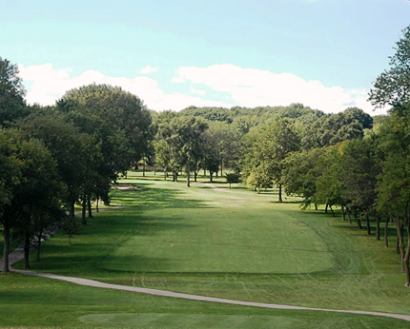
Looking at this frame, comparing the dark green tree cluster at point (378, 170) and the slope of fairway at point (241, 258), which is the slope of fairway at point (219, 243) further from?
the dark green tree cluster at point (378, 170)

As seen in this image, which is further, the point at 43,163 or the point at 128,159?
the point at 128,159

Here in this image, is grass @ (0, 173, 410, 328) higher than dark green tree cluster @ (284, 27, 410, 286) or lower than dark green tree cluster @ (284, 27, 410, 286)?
lower

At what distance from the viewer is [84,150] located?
56.4 metres

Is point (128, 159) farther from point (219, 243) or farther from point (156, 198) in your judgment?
point (219, 243)

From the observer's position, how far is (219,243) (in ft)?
190

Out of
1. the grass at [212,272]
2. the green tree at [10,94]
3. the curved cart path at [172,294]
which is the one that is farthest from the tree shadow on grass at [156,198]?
the curved cart path at [172,294]

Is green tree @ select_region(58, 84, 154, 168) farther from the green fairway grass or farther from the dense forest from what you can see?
the green fairway grass

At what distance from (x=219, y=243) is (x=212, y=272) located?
48.5 feet

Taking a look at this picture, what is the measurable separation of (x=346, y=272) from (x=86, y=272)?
60.2 feet

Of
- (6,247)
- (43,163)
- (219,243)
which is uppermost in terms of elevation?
(43,163)

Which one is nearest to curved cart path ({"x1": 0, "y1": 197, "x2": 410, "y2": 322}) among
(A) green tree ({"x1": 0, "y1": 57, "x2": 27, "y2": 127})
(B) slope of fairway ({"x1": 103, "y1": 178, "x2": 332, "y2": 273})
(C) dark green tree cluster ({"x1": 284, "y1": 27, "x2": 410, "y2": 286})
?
(B) slope of fairway ({"x1": 103, "y1": 178, "x2": 332, "y2": 273})

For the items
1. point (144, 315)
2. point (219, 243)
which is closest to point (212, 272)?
point (219, 243)

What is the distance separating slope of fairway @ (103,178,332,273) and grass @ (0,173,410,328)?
0.28 ft

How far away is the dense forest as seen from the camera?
39.8 metres
